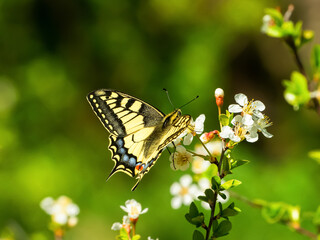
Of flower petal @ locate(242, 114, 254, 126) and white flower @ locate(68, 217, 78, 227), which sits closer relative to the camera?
flower petal @ locate(242, 114, 254, 126)

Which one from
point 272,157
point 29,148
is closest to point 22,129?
point 29,148

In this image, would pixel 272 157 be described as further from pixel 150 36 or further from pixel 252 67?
pixel 150 36

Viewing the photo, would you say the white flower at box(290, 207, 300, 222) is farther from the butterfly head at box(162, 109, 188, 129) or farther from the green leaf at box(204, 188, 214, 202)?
the butterfly head at box(162, 109, 188, 129)

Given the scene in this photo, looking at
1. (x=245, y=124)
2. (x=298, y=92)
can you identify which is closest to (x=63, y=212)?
(x=245, y=124)

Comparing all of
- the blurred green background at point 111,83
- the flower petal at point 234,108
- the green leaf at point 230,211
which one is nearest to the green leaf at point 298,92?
A: the flower petal at point 234,108

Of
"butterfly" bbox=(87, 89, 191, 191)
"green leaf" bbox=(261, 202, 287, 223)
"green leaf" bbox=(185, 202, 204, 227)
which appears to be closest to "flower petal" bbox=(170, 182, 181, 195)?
"butterfly" bbox=(87, 89, 191, 191)

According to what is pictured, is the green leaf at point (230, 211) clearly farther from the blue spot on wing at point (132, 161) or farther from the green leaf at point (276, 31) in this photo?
the blue spot on wing at point (132, 161)
